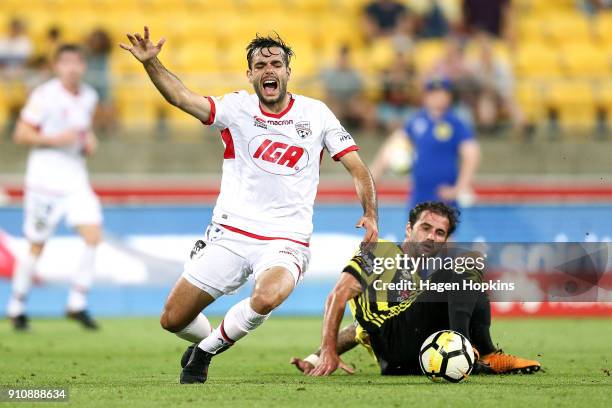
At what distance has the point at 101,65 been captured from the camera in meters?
17.6

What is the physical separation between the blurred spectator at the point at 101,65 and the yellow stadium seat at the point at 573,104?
630cm

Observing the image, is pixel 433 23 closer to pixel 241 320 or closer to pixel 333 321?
pixel 333 321

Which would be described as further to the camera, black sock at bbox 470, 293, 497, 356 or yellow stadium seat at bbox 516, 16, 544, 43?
yellow stadium seat at bbox 516, 16, 544, 43

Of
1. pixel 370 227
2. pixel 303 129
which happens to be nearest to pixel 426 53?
pixel 303 129

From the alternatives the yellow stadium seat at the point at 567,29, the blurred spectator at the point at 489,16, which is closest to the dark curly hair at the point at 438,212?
the blurred spectator at the point at 489,16

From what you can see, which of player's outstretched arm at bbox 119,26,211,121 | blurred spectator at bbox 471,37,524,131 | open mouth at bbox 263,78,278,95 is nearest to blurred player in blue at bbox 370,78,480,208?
blurred spectator at bbox 471,37,524,131

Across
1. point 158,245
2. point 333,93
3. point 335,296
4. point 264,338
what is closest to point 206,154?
point 333,93

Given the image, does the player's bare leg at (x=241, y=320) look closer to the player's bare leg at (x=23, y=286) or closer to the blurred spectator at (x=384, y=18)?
the player's bare leg at (x=23, y=286)

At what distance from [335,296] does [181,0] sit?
1331cm

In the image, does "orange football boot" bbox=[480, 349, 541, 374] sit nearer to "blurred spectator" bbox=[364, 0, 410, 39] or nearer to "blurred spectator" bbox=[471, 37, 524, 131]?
"blurred spectator" bbox=[471, 37, 524, 131]

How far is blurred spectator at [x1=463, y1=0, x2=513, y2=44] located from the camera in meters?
19.2

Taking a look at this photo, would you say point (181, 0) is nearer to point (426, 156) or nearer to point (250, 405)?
point (426, 156)

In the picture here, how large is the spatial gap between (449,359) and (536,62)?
41.6 ft

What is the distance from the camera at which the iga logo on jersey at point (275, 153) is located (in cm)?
772
